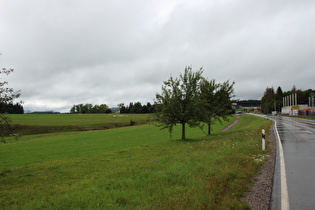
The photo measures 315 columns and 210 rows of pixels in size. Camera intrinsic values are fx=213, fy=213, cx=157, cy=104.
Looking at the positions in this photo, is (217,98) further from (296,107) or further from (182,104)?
(296,107)

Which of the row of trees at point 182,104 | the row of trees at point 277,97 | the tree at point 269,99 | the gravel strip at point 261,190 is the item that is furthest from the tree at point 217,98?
the tree at point 269,99

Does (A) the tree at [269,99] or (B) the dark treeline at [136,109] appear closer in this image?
(A) the tree at [269,99]

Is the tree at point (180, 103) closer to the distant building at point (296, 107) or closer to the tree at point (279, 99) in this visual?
the distant building at point (296, 107)

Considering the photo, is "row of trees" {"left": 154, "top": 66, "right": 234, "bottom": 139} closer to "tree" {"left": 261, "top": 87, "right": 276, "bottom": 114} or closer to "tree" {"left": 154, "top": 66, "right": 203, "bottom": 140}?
"tree" {"left": 154, "top": 66, "right": 203, "bottom": 140}

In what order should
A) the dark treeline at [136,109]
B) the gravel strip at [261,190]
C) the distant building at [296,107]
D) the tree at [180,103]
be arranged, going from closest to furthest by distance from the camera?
the gravel strip at [261,190], the tree at [180,103], the distant building at [296,107], the dark treeline at [136,109]

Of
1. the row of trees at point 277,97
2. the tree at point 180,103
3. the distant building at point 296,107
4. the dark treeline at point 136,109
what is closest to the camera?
the tree at point 180,103

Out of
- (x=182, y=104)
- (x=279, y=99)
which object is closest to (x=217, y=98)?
(x=182, y=104)

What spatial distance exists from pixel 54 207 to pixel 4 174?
26.3 feet

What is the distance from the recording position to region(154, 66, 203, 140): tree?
70.4 feet

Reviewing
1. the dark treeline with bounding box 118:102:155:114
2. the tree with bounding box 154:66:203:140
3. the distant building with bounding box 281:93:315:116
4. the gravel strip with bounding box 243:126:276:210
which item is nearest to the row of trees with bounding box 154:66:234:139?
the tree with bounding box 154:66:203:140

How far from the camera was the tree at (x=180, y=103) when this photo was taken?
70.4 feet

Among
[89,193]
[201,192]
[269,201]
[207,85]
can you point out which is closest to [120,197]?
[89,193]

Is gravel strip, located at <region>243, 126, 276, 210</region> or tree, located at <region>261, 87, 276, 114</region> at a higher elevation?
tree, located at <region>261, 87, 276, 114</region>

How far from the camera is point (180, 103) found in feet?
72.3
